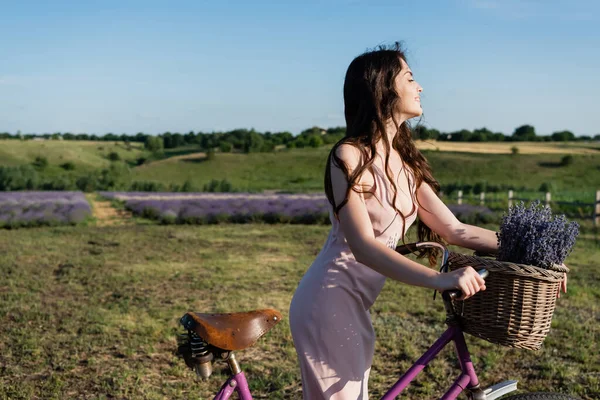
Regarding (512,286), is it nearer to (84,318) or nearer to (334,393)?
(334,393)

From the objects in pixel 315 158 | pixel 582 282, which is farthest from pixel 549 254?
pixel 315 158

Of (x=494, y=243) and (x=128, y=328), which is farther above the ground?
(x=494, y=243)

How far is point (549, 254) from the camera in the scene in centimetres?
163

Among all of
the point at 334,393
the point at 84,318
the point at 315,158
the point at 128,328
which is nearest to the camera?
the point at 334,393

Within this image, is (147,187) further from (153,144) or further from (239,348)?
(153,144)

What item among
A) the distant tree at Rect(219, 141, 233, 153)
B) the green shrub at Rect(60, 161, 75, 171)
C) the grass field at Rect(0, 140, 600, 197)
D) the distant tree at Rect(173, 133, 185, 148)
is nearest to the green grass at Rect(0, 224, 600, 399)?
the grass field at Rect(0, 140, 600, 197)

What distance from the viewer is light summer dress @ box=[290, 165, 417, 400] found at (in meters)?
1.83

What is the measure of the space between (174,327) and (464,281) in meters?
4.51

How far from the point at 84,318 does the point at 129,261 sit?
3.73m

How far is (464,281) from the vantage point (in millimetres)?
1541

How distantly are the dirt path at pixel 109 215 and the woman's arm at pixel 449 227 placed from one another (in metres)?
14.8

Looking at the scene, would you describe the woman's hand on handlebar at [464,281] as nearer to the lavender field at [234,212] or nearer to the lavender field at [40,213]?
the lavender field at [234,212]

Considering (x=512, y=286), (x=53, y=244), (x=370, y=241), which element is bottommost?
(x=53, y=244)

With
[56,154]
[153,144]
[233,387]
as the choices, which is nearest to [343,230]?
[233,387]
